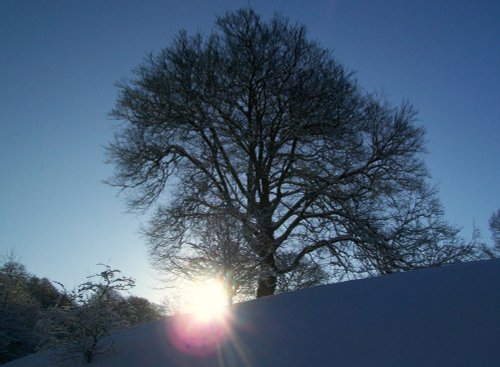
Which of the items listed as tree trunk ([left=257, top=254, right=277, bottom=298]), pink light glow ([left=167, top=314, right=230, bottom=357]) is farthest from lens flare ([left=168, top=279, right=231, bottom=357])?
tree trunk ([left=257, top=254, right=277, bottom=298])

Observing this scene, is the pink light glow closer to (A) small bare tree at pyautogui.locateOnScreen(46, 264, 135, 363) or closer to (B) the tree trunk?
(A) small bare tree at pyautogui.locateOnScreen(46, 264, 135, 363)

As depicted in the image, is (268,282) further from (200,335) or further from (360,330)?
(360,330)

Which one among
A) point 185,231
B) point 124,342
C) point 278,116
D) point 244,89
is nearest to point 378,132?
point 278,116

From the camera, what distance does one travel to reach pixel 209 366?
4.45 metres

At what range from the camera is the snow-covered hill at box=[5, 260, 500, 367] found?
3.51 meters

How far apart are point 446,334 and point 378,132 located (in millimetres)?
10491

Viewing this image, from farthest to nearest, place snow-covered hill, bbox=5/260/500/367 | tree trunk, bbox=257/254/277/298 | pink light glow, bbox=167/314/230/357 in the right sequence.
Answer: tree trunk, bbox=257/254/277/298, pink light glow, bbox=167/314/230/357, snow-covered hill, bbox=5/260/500/367

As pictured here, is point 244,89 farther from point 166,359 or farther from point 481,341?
point 481,341

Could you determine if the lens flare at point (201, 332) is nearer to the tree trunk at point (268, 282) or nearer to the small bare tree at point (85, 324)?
the small bare tree at point (85, 324)

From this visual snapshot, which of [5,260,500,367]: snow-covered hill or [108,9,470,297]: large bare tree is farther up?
[108,9,470,297]: large bare tree

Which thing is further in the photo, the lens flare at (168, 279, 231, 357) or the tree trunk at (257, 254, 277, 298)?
the tree trunk at (257, 254, 277, 298)

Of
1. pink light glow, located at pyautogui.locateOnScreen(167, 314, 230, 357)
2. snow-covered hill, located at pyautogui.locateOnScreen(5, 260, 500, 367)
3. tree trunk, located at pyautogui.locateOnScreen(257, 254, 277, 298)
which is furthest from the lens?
tree trunk, located at pyautogui.locateOnScreen(257, 254, 277, 298)

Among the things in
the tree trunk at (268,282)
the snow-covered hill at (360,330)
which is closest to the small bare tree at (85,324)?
the snow-covered hill at (360,330)

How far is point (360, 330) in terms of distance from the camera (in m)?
4.18
